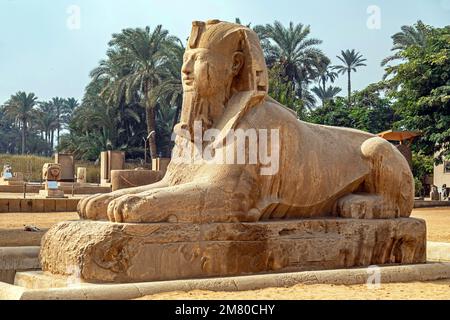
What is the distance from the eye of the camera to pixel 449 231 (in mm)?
13102

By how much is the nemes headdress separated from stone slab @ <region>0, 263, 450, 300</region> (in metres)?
1.65

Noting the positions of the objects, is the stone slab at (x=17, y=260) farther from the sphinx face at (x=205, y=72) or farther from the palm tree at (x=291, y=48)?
the palm tree at (x=291, y=48)

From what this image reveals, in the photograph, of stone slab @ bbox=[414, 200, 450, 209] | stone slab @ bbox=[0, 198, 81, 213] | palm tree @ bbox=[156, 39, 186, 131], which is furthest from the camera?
palm tree @ bbox=[156, 39, 186, 131]

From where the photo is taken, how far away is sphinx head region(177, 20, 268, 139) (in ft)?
19.4

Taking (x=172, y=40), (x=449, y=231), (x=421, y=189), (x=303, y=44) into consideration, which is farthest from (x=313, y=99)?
(x=449, y=231)

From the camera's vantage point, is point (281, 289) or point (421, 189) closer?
point (281, 289)

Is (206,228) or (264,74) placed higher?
(264,74)

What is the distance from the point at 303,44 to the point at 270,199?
34041 mm

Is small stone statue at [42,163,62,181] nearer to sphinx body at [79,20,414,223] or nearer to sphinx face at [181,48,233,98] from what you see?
sphinx body at [79,20,414,223]

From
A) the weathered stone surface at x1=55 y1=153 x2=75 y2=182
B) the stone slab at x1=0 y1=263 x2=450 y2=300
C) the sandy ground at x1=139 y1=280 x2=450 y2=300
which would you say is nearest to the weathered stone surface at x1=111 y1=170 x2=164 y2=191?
the weathered stone surface at x1=55 y1=153 x2=75 y2=182

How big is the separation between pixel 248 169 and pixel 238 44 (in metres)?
1.13

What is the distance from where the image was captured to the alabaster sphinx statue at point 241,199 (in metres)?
5.16

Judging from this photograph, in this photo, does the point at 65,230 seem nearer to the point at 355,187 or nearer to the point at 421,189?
the point at 355,187

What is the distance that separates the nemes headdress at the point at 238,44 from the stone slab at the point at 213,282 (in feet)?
5.42
